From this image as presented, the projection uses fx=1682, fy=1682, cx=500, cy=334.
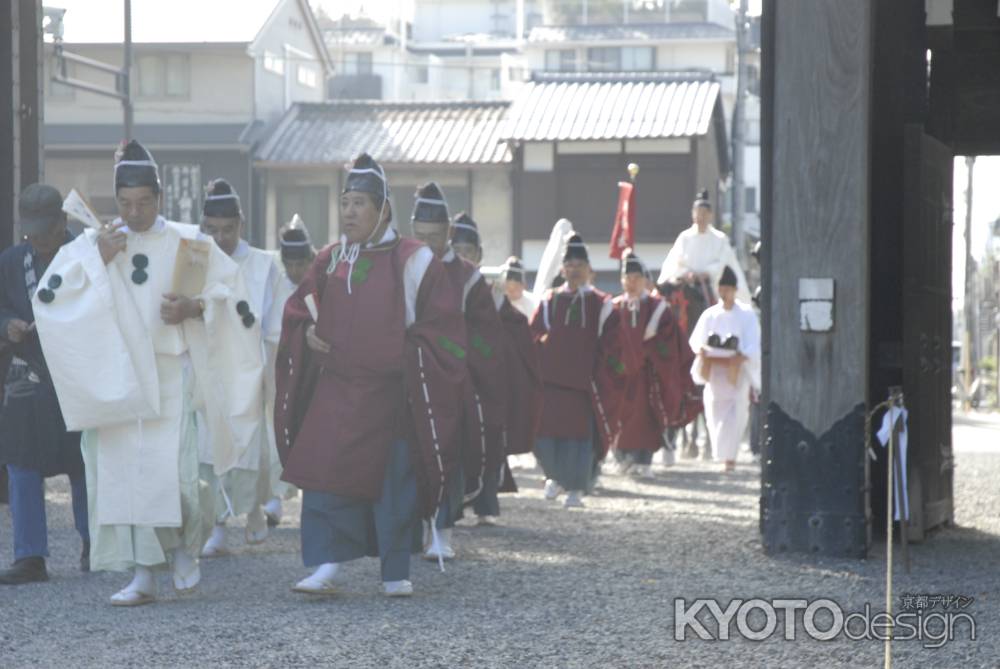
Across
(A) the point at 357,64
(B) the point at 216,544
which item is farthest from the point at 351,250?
(A) the point at 357,64

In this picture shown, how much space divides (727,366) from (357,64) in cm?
4580

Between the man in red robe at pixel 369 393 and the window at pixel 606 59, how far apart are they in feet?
149

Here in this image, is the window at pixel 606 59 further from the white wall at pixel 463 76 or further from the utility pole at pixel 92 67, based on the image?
the utility pole at pixel 92 67

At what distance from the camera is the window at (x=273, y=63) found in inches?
1426

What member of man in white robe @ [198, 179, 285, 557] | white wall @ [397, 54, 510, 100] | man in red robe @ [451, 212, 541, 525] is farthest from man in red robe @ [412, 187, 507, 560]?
white wall @ [397, 54, 510, 100]

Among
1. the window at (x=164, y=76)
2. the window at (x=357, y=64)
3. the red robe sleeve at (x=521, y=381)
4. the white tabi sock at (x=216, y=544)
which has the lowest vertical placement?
the white tabi sock at (x=216, y=544)

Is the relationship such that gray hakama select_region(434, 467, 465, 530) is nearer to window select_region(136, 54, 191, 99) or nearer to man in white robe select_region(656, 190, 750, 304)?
man in white robe select_region(656, 190, 750, 304)

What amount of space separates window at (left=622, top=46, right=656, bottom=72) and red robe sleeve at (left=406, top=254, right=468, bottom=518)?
4521 cm

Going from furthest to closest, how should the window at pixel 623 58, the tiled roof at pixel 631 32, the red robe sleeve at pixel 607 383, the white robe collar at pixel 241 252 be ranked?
the window at pixel 623 58 → the tiled roof at pixel 631 32 → the red robe sleeve at pixel 607 383 → the white robe collar at pixel 241 252

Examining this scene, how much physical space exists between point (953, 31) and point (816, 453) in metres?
2.93

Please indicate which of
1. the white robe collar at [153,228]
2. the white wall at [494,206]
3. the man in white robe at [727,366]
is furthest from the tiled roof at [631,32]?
the white robe collar at [153,228]

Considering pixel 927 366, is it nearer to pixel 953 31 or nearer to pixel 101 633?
A: pixel 953 31

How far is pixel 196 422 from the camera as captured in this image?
289 inches

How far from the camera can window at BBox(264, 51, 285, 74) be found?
36219 millimetres
